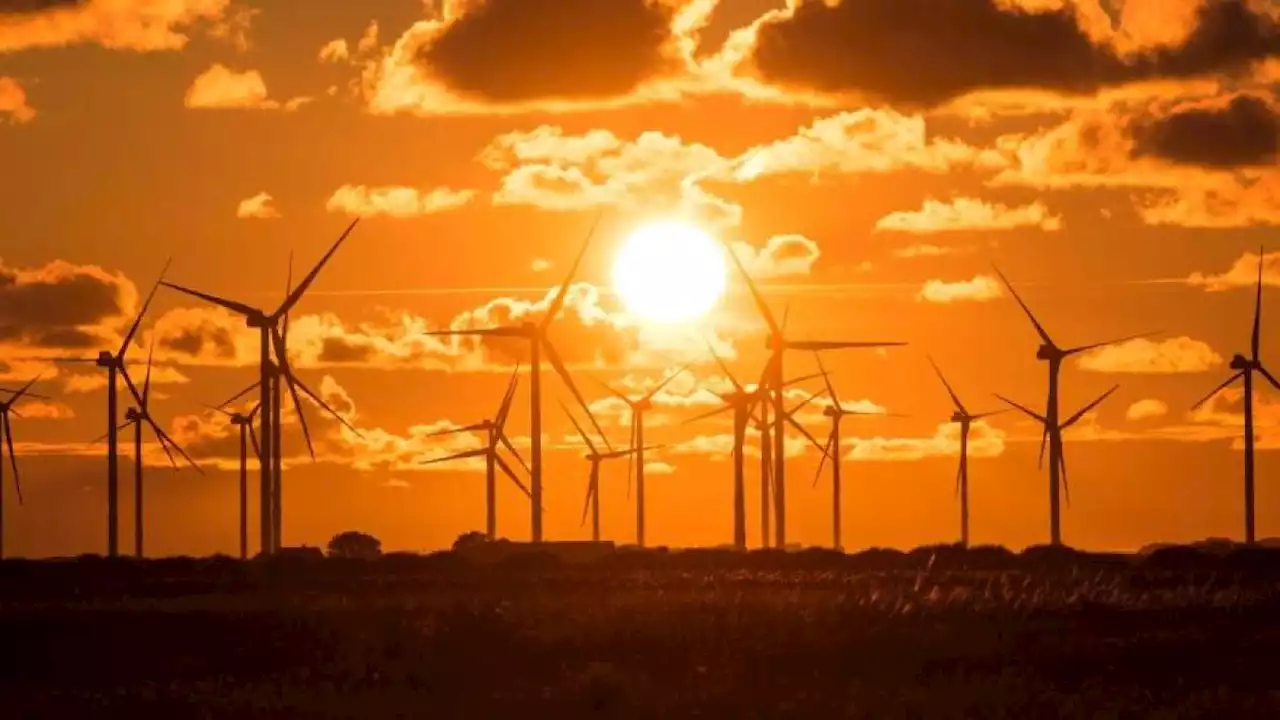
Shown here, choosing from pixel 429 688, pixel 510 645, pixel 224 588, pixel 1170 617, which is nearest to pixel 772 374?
pixel 224 588

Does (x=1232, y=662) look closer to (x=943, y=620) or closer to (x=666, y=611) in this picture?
(x=943, y=620)

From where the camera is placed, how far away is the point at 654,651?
84.9 meters

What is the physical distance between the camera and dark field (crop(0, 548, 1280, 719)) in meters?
69.2

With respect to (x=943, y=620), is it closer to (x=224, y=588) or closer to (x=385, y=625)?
(x=385, y=625)

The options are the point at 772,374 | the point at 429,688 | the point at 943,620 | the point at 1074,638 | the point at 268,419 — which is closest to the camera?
the point at 429,688

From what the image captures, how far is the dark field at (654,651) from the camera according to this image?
69188mm

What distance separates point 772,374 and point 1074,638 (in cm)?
8651

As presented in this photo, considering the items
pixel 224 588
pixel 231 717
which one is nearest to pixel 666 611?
pixel 231 717

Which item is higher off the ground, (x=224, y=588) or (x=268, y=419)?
(x=268, y=419)

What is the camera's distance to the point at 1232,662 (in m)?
81.8

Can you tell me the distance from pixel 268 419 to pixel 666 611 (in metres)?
52.1

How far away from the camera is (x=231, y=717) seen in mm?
65688

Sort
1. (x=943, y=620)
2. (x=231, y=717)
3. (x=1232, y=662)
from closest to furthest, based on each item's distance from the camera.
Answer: (x=231, y=717), (x=1232, y=662), (x=943, y=620)

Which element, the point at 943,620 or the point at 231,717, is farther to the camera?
the point at 943,620
